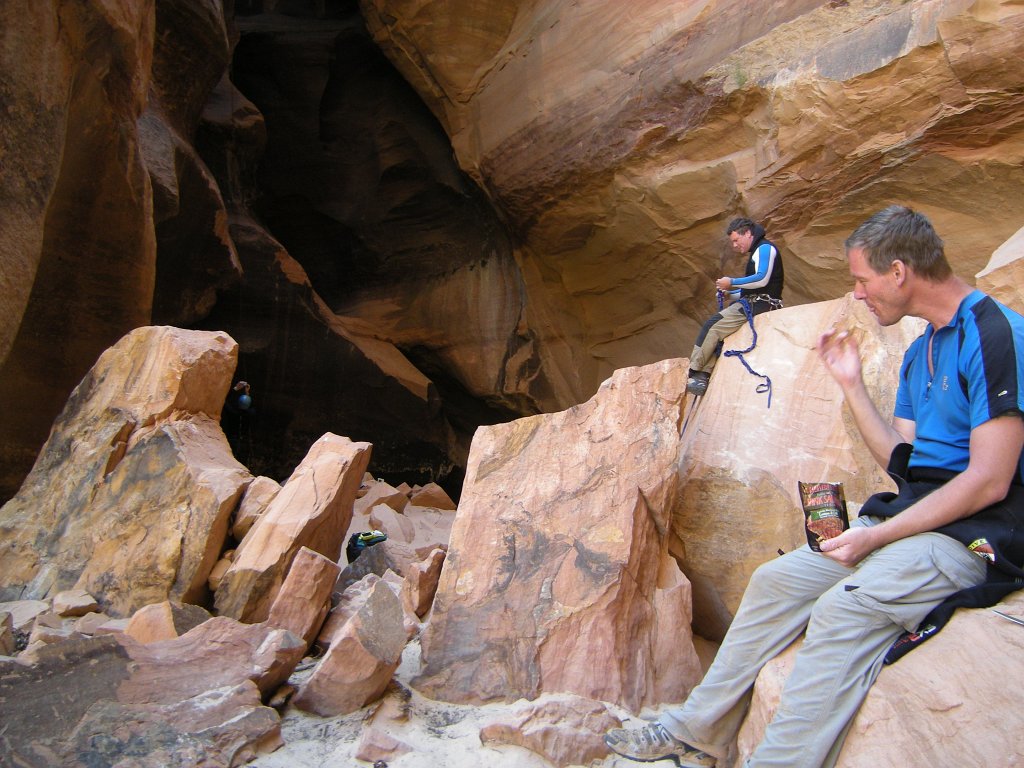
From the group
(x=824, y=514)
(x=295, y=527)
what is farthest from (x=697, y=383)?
(x=824, y=514)

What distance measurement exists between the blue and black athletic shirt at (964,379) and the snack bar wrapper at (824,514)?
0.72ft

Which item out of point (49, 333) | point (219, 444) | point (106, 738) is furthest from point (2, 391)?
point (106, 738)

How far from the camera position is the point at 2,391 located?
5500 mm

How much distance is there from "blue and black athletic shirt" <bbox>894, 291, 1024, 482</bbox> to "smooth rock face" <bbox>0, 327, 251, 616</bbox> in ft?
9.43

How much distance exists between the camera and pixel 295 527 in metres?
3.55

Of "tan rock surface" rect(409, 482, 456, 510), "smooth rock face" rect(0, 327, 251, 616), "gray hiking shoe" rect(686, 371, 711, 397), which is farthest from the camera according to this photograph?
"tan rock surface" rect(409, 482, 456, 510)

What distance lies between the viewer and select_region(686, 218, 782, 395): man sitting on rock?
442 cm

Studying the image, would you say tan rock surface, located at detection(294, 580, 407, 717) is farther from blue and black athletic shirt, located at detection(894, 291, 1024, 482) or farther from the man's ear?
the man's ear

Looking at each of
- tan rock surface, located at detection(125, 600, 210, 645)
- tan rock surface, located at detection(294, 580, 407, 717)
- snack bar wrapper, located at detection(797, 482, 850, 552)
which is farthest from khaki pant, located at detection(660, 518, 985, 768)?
tan rock surface, located at detection(125, 600, 210, 645)

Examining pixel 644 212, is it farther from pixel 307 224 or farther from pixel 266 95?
pixel 266 95

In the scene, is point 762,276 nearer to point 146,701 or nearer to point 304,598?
point 304,598

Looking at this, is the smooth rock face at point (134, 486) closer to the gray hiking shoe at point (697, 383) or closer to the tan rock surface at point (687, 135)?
the gray hiking shoe at point (697, 383)

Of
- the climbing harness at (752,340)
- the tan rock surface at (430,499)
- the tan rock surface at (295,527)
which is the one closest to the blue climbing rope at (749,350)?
the climbing harness at (752,340)

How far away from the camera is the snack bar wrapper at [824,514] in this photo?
2.02 m
